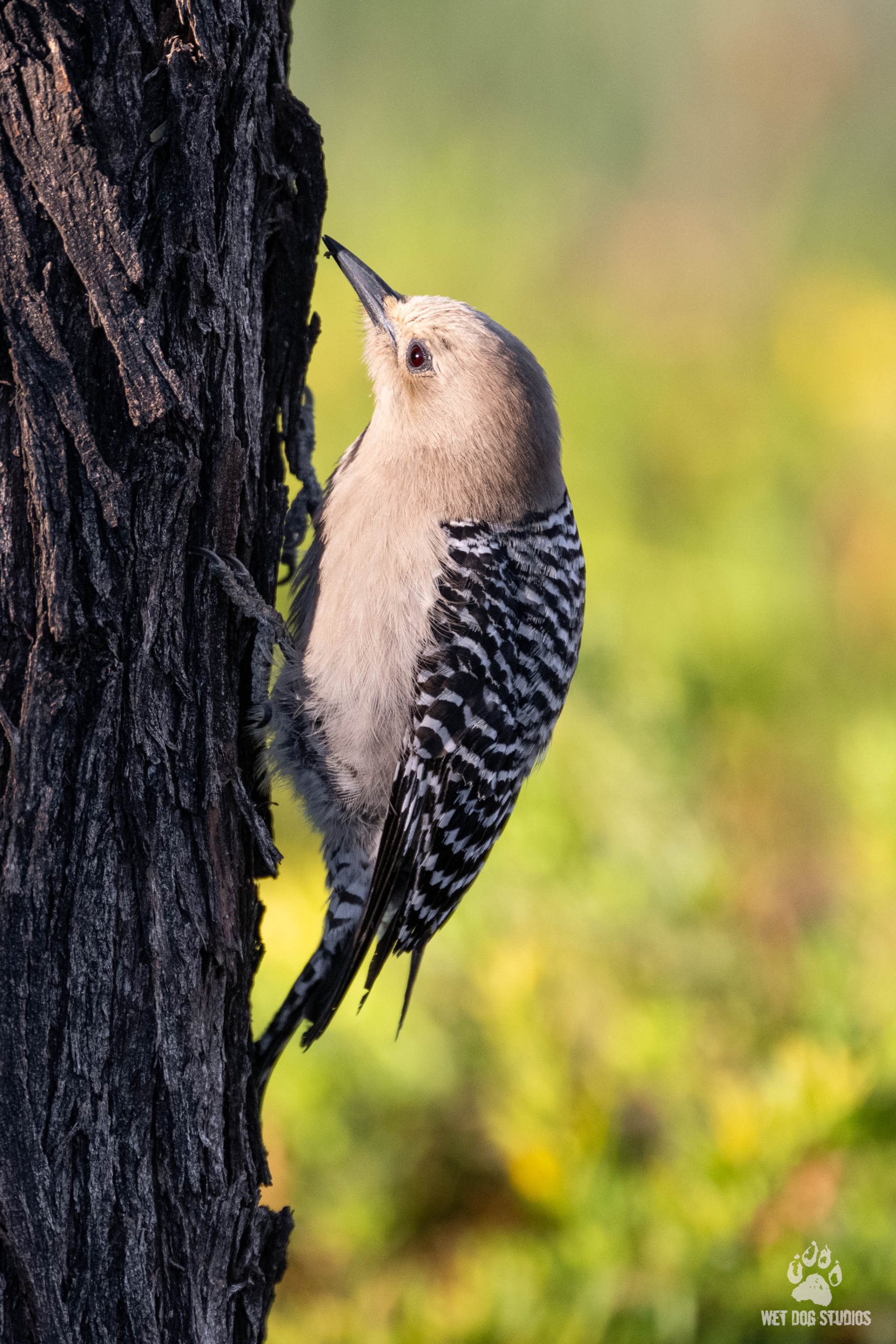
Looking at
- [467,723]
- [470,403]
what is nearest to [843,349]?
[470,403]

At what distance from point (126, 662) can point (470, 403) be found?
4.56ft

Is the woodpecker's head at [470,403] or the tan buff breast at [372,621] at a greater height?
the woodpecker's head at [470,403]

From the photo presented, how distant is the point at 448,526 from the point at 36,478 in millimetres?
1281

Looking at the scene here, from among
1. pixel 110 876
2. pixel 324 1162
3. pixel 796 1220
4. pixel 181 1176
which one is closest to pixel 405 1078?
pixel 324 1162

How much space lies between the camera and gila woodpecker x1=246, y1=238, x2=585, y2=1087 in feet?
9.38

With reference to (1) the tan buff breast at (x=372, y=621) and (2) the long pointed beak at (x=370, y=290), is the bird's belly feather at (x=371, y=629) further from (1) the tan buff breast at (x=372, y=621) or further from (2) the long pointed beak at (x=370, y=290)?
(2) the long pointed beak at (x=370, y=290)

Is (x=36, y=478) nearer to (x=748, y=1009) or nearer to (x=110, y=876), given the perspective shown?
(x=110, y=876)

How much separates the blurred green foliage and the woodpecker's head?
1841 mm

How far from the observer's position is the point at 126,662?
202 centimetres

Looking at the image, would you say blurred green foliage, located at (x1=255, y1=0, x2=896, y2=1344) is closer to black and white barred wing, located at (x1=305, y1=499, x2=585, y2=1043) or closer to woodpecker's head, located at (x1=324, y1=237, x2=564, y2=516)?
black and white barred wing, located at (x1=305, y1=499, x2=585, y2=1043)

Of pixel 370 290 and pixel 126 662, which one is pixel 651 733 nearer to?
pixel 370 290
